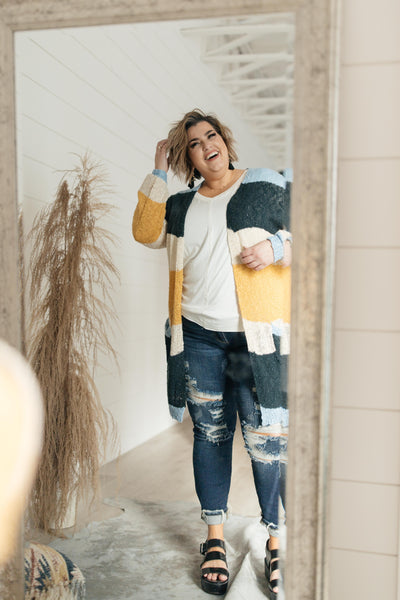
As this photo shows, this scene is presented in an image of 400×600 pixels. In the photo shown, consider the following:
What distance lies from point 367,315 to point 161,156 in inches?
22.3

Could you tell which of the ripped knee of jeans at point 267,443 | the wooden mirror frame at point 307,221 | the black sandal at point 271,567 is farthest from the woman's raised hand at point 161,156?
the black sandal at point 271,567

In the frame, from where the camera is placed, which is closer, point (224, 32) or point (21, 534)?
point (224, 32)

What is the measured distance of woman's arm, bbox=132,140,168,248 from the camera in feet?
3.89

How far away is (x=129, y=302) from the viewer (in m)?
1.23

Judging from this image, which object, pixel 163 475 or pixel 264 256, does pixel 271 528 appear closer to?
pixel 163 475

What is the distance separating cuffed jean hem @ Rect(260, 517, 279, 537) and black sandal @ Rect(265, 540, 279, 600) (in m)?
0.03

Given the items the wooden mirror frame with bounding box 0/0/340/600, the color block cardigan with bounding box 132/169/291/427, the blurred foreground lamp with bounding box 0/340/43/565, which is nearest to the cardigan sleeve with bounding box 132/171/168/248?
the color block cardigan with bounding box 132/169/291/427

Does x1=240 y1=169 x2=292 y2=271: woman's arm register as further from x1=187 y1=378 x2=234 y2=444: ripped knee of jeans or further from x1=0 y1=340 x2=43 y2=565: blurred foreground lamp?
x1=0 y1=340 x2=43 y2=565: blurred foreground lamp

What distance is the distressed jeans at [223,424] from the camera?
1153 mm

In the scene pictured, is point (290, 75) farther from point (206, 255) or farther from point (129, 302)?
point (129, 302)

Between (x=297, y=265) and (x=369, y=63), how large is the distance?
0.42m

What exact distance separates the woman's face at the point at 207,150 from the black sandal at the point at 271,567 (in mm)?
845

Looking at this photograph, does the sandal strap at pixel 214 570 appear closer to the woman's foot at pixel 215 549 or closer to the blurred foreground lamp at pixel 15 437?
the woman's foot at pixel 215 549

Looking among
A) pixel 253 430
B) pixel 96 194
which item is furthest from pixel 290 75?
pixel 253 430
